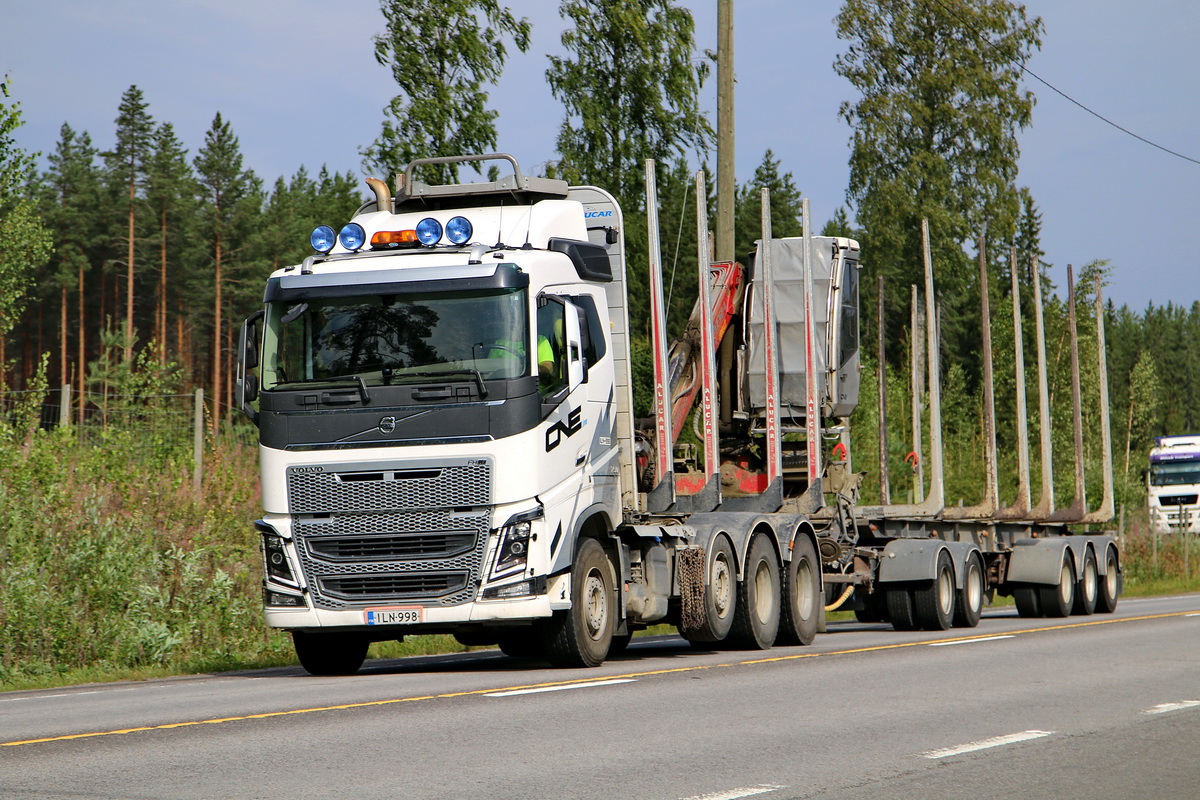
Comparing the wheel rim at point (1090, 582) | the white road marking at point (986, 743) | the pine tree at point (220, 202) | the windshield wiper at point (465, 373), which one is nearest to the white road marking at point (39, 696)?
the windshield wiper at point (465, 373)

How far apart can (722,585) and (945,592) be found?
20.1 feet

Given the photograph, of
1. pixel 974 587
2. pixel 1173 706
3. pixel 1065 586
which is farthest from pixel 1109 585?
pixel 1173 706

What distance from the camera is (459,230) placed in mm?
12586

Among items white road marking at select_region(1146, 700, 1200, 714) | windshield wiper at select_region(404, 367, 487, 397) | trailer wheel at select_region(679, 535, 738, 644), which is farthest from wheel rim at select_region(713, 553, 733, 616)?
white road marking at select_region(1146, 700, 1200, 714)

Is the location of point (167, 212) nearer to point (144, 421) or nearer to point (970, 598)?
point (144, 421)

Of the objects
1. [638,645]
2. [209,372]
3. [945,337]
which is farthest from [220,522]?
[945,337]

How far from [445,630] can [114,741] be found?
170 inches

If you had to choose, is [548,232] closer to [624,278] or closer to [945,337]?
[624,278]

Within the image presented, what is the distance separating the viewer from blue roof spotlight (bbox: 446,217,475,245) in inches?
494

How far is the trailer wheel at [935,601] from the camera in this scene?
19219mm

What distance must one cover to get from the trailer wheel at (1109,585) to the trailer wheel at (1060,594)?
135 cm

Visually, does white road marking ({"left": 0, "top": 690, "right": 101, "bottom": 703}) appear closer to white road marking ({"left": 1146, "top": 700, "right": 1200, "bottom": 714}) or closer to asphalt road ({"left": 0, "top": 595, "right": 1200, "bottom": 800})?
asphalt road ({"left": 0, "top": 595, "right": 1200, "bottom": 800})

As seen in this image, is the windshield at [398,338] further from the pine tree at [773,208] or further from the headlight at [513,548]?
the pine tree at [773,208]

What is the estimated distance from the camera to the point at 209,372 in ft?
241
